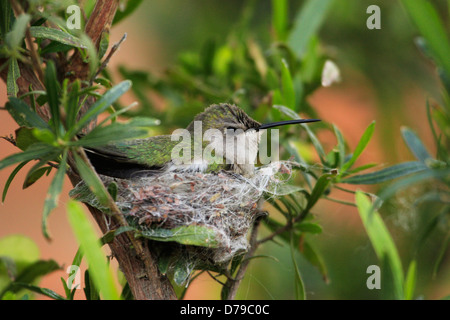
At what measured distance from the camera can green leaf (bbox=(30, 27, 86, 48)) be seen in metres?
1.52

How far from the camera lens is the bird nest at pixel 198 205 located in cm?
170

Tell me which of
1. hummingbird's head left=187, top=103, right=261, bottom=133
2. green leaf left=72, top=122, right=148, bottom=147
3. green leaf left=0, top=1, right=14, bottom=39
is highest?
green leaf left=0, top=1, right=14, bottom=39

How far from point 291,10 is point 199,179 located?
6.70 feet

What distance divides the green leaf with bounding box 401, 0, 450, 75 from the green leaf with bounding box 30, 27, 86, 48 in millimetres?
979

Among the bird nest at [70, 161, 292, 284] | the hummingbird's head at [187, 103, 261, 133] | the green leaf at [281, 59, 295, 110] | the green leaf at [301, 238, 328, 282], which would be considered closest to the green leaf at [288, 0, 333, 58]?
the hummingbird's head at [187, 103, 261, 133]

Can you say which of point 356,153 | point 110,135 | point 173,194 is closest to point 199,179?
point 173,194

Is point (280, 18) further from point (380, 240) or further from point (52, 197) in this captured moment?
point (52, 197)

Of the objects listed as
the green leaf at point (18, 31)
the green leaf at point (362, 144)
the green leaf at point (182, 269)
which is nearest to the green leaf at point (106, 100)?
the green leaf at point (18, 31)

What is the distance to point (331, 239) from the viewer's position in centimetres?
329

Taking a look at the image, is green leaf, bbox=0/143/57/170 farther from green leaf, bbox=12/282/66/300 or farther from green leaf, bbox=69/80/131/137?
green leaf, bbox=12/282/66/300

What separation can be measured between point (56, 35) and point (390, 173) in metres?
1.27

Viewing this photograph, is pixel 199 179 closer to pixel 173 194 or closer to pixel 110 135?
pixel 173 194

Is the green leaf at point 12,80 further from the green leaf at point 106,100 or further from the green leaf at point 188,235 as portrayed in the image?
the green leaf at point 188,235

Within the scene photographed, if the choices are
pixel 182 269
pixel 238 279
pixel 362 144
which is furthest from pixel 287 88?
pixel 182 269
